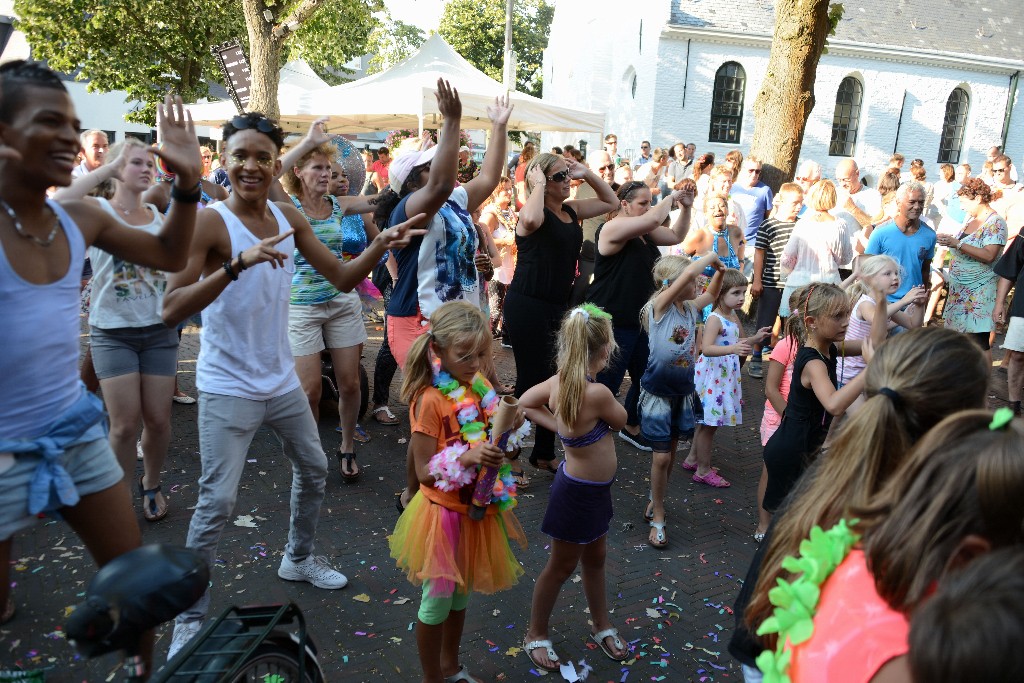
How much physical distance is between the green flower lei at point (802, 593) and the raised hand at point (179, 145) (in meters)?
2.17

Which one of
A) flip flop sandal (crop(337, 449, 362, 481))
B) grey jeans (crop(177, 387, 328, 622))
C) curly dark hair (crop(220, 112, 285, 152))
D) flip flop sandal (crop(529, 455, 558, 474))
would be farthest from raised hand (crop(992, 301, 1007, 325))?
curly dark hair (crop(220, 112, 285, 152))

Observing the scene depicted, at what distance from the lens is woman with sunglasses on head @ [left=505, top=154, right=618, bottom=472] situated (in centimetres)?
503

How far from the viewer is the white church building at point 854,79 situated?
2634 centimetres

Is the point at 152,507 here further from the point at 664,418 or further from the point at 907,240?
the point at 907,240

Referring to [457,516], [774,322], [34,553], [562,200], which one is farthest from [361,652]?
[774,322]

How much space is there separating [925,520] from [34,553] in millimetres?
4339

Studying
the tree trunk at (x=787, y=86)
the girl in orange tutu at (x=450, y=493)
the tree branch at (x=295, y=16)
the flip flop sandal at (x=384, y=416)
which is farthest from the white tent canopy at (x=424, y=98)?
the girl in orange tutu at (x=450, y=493)

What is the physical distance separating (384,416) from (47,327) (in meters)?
4.18

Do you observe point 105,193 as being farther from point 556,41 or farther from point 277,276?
point 556,41

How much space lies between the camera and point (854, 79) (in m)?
28.2

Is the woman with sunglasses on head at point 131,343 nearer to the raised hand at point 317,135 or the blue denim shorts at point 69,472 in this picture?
the raised hand at point 317,135

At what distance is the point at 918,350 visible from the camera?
191cm

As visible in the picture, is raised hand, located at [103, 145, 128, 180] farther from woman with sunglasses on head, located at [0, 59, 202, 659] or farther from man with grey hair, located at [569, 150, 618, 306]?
man with grey hair, located at [569, 150, 618, 306]

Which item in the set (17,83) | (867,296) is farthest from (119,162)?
(867,296)
